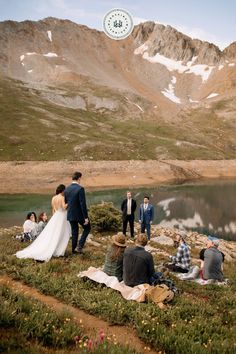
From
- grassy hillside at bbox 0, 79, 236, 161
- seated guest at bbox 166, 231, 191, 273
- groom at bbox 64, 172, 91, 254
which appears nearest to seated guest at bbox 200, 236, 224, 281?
seated guest at bbox 166, 231, 191, 273

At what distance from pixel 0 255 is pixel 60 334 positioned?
8.09 metres

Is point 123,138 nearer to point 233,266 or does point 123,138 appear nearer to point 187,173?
point 187,173

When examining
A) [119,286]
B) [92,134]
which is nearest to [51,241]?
[119,286]

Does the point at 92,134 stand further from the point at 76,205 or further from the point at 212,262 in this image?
the point at 212,262

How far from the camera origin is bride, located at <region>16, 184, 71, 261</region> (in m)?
15.9

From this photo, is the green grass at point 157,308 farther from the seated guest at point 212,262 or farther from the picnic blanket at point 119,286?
the seated guest at point 212,262

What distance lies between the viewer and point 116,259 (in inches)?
516

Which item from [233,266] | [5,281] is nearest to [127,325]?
[5,281]

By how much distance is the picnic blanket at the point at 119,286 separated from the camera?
1139 cm

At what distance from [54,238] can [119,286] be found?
16.2 ft

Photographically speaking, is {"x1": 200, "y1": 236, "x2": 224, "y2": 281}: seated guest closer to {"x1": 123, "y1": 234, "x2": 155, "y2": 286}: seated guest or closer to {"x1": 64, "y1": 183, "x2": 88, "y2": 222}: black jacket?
{"x1": 123, "y1": 234, "x2": 155, "y2": 286}: seated guest

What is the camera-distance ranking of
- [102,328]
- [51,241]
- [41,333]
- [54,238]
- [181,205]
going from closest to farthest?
[41,333] < [102,328] < [51,241] < [54,238] < [181,205]

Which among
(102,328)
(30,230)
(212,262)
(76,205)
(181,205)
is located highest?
(76,205)

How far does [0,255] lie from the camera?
1548 centimetres
